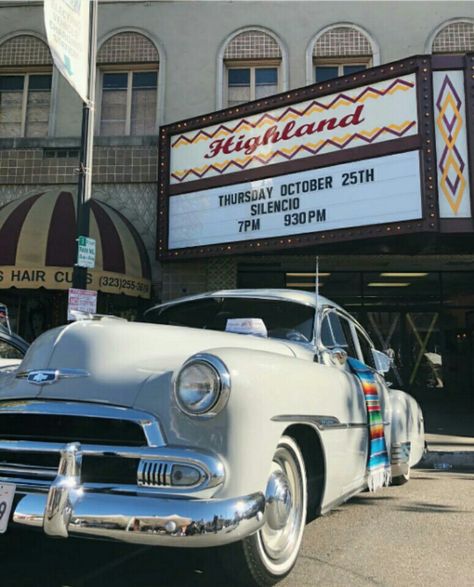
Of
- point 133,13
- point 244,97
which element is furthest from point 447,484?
point 133,13

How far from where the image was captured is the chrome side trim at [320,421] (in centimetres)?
305

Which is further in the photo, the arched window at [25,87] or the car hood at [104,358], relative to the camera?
the arched window at [25,87]

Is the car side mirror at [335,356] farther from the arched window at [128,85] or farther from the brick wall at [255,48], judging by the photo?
the brick wall at [255,48]

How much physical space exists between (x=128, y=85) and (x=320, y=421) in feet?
39.6

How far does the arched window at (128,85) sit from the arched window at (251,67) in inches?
66.5

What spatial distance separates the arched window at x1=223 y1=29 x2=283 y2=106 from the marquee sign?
7.43 feet

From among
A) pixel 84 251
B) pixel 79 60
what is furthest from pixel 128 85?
pixel 84 251

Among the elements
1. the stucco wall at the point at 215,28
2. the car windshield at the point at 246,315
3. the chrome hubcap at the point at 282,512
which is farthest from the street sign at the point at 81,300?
the stucco wall at the point at 215,28

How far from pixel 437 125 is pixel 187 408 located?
8.04 metres

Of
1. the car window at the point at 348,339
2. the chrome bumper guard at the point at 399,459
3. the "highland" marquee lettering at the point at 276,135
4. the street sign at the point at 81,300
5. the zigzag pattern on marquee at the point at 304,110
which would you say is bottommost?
the chrome bumper guard at the point at 399,459

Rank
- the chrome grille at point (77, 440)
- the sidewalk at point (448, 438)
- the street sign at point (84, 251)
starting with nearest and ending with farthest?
1. the chrome grille at point (77, 440)
2. the sidewalk at point (448, 438)
3. the street sign at point (84, 251)

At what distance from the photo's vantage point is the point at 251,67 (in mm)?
13477

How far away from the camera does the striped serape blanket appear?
14.6 ft

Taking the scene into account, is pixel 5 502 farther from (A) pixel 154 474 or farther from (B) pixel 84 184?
(B) pixel 84 184
